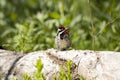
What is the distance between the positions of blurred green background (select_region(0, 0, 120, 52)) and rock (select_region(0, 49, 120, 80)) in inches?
33.4

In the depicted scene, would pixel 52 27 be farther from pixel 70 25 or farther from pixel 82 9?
pixel 82 9

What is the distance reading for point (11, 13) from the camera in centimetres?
1395

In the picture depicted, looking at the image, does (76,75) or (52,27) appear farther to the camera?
(52,27)

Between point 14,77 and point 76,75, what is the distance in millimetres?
811

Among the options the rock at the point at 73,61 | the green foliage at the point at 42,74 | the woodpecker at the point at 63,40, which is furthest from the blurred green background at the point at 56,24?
the green foliage at the point at 42,74

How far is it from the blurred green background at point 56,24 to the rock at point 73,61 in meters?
0.85

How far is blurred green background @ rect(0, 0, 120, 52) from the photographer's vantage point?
29.8 ft

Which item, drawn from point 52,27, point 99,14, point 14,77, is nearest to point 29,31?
point 52,27

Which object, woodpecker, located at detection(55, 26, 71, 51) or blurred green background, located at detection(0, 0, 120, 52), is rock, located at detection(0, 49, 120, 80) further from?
blurred green background, located at detection(0, 0, 120, 52)

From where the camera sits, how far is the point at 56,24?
34.3 feet

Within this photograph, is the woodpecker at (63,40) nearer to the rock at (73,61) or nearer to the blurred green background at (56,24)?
the rock at (73,61)

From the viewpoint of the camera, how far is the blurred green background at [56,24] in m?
9.07

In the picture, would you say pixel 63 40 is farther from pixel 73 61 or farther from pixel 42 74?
pixel 42 74

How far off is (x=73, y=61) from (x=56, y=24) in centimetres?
336
